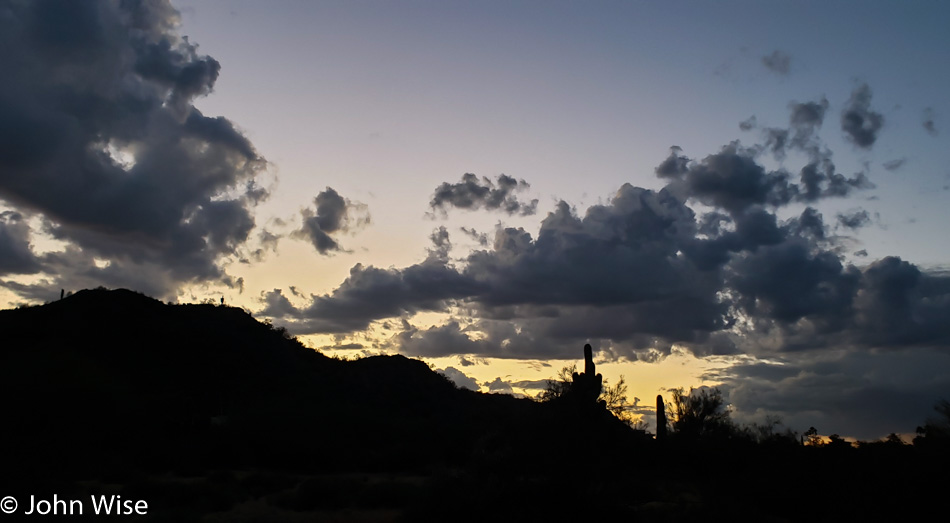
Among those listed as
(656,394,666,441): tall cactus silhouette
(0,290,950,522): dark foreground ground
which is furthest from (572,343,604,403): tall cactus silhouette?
(656,394,666,441): tall cactus silhouette

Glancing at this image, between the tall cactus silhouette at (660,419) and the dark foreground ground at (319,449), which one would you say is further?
the tall cactus silhouette at (660,419)

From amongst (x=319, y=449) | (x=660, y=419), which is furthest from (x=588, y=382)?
(x=319, y=449)

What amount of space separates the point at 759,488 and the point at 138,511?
20.5 metres

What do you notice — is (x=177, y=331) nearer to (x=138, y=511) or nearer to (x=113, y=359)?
(x=113, y=359)

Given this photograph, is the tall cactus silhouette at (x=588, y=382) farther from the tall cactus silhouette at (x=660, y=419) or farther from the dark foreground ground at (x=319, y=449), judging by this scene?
the tall cactus silhouette at (x=660, y=419)

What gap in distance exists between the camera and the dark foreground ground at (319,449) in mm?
17078

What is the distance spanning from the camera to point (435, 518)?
15.4 m

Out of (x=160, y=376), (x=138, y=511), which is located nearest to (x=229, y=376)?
(x=160, y=376)

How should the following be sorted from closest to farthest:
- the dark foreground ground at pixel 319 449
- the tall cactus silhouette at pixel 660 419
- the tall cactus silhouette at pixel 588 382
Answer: the dark foreground ground at pixel 319 449 → the tall cactus silhouette at pixel 588 382 → the tall cactus silhouette at pixel 660 419

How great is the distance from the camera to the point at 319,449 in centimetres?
3647

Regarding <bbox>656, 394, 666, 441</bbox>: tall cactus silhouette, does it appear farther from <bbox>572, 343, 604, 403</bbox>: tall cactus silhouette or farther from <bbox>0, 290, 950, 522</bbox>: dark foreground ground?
<bbox>572, 343, 604, 403</bbox>: tall cactus silhouette

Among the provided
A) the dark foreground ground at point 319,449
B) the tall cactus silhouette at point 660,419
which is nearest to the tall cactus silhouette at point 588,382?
the dark foreground ground at point 319,449

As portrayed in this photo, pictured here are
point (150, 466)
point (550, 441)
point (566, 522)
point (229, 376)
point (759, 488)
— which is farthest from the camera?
point (229, 376)

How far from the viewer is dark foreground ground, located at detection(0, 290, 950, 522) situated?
17.1m
